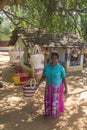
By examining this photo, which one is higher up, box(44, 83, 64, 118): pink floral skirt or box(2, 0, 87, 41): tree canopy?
box(2, 0, 87, 41): tree canopy

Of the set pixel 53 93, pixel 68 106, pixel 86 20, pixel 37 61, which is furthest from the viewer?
pixel 86 20

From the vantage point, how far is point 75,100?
9820 mm

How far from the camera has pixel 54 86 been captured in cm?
699

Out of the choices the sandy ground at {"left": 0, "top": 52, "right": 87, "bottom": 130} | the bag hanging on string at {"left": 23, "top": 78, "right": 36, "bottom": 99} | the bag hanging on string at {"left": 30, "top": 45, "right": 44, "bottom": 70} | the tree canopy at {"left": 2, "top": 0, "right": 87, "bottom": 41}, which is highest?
the tree canopy at {"left": 2, "top": 0, "right": 87, "bottom": 41}

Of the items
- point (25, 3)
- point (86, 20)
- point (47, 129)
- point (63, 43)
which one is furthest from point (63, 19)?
point (63, 43)

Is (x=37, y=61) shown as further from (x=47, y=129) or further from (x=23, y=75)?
(x=47, y=129)

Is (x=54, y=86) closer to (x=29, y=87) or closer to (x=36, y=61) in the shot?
(x=29, y=87)

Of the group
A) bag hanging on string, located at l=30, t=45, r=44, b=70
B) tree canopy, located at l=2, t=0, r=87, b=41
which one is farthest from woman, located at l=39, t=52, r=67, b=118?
tree canopy, located at l=2, t=0, r=87, b=41

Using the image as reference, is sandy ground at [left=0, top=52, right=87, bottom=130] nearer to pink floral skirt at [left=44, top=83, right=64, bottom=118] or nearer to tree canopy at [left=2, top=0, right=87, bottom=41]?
pink floral skirt at [left=44, top=83, right=64, bottom=118]

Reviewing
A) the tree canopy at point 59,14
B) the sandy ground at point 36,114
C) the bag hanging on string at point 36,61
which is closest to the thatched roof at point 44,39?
the tree canopy at point 59,14

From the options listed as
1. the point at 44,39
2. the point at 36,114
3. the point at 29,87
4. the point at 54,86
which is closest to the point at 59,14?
the point at 54,86

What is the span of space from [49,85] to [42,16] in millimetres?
2692

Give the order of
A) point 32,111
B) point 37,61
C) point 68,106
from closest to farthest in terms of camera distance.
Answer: point 37,61 → point 32,111 → point 68,106

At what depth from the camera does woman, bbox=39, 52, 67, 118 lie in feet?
22.7
